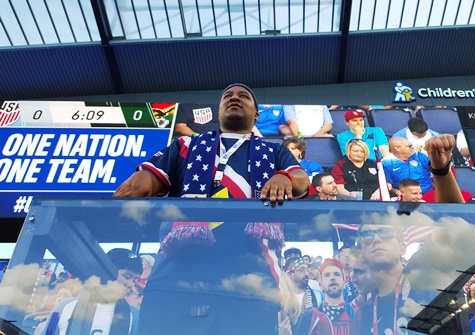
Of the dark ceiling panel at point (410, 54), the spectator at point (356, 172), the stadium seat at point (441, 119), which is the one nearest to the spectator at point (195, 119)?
the spectator at point (356, 172)

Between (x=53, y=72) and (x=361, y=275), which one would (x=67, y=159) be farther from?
(x=361, y=275)

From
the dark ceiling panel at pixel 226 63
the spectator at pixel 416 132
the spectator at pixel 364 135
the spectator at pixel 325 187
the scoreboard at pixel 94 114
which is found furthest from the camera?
the dark ceiling panel at pixel 226 63

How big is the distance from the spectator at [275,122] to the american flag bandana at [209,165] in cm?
669

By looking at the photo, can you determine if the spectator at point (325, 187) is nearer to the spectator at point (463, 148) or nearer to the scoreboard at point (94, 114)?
the spectator at point (463, 148)

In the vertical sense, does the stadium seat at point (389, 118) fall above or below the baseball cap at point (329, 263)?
above

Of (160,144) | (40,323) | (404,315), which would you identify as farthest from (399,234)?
(160,144)

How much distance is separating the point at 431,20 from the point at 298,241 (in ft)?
37.0

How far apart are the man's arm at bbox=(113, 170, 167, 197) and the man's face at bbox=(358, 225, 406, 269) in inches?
39.8

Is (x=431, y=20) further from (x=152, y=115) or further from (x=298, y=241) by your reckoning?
(x=298, y=241)

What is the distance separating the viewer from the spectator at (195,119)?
373 inches

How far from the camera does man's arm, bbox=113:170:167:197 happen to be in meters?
2.32

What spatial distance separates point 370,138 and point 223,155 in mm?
7097

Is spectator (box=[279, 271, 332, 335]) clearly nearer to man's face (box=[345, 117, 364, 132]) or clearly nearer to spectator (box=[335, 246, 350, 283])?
spectator (box=[335, 246, 350, 283])

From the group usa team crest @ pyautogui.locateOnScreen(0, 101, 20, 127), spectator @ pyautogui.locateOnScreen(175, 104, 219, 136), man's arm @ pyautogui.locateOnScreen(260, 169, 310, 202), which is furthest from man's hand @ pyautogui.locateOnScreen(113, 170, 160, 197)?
usa team crest @ pyautogui.locateOnScreen(0, 101, 20, 127)
